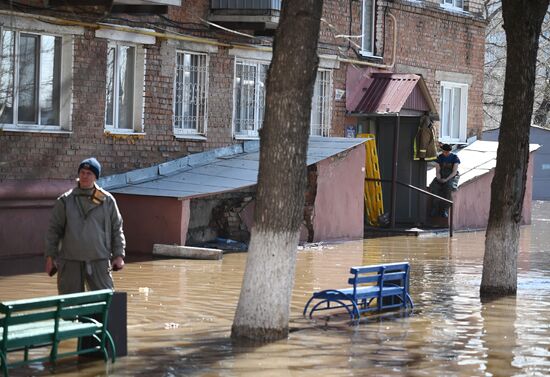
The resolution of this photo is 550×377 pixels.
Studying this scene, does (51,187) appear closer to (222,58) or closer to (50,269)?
(222,58)

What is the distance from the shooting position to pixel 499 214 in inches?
585

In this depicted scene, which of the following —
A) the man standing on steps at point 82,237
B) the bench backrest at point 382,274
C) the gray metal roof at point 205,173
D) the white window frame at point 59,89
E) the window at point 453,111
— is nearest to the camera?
the man standing on steps at point 82,237

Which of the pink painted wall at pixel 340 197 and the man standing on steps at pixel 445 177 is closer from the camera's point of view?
the pink painted wall at pixel 340 197

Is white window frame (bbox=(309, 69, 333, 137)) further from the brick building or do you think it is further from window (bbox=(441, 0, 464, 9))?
window (bbox=(441, 0, 464, 9))

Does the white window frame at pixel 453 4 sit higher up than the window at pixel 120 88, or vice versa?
the white window frame at pixel 453 4

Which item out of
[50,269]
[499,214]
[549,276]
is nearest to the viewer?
[50,269]

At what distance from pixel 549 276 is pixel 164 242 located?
18.8 ft

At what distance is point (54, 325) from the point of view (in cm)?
924

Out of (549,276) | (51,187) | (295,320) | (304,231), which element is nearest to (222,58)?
(304,231)

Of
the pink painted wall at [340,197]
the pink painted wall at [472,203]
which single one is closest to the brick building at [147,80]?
the pink painted wall at [472,203]

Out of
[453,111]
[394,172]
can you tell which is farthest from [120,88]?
[453,111]

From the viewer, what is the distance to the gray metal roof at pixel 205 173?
19.0 m

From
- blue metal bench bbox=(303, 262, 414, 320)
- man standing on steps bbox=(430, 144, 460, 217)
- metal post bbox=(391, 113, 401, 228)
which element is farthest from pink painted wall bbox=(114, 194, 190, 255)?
man standing on steps bbox=(430, 144, 460, 217)

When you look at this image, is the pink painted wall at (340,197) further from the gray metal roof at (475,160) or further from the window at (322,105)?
the gray metal roof at (475,160)
